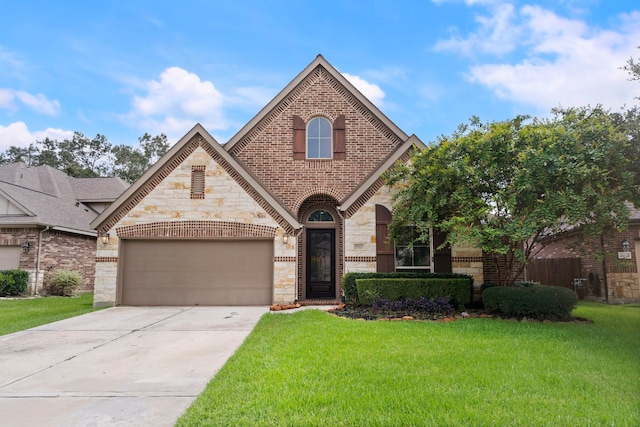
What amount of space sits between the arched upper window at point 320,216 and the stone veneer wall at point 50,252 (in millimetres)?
11947

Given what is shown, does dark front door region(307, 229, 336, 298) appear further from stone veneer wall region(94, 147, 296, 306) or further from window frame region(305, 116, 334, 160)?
window frame region(305, 116, 334, 160)

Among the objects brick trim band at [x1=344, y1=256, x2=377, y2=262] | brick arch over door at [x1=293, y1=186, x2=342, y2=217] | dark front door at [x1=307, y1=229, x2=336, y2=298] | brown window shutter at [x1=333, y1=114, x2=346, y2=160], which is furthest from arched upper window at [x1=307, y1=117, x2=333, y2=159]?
brick trim band at [x1=344, y1=256, x2=377, y2=262]

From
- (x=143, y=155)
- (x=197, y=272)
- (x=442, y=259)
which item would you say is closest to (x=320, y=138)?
(x=442, y=259)

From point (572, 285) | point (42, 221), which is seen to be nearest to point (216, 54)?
point (42, 221)

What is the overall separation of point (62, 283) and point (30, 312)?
618 centimetres

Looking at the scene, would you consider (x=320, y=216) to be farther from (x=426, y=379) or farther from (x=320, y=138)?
(x=426, y=379)

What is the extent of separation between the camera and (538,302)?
9609 millimetres

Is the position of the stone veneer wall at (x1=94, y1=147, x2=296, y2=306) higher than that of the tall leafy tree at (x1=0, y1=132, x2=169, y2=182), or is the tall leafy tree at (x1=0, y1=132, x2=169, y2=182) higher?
the tall leafy tree at (x1=0, y1=132, x2=169, y2=182)

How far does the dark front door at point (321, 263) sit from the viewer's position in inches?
570

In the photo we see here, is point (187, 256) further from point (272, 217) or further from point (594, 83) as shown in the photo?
point (594, 83)

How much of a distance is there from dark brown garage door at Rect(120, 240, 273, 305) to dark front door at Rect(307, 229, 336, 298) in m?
1.92

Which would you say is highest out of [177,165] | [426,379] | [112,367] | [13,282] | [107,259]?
[177,165]

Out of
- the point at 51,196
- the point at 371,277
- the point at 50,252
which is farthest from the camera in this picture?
the point at 51,196

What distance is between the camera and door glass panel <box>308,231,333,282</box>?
573 inches
